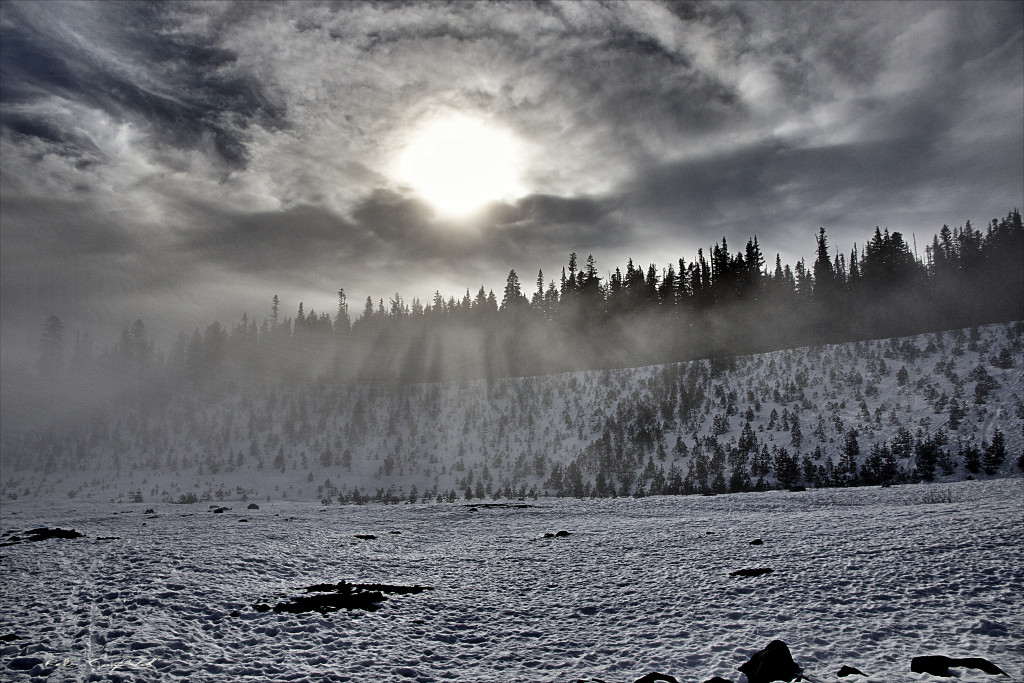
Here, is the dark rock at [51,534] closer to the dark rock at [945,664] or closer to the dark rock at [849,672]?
the dark rock at [849,672]

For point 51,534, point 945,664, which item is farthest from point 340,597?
A: point 51,534

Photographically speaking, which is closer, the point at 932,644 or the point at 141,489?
the point at 932,644

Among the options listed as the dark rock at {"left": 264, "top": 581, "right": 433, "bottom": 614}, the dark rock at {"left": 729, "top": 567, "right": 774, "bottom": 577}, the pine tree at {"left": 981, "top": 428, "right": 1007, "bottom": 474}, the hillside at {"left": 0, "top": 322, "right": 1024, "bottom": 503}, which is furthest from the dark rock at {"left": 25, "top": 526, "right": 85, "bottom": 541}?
the pine tree at {"left": 981, "top": 428, "right": 1007, "bottom": 474}

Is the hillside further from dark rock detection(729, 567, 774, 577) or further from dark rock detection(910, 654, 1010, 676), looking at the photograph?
dark rock detection(910, 654, 1010, 676)

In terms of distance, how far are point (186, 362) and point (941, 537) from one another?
352 feet

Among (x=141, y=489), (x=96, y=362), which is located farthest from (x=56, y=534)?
(x=96, y=362)

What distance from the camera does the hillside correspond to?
105 ft

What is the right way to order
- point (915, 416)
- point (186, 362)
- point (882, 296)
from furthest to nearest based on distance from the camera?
point (186, 362) → point (882, 296) → point (915, 416)

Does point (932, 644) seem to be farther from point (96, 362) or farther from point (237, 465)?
point (96, 362)

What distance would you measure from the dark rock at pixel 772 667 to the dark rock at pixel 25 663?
34.8 ft

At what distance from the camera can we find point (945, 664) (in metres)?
6.84

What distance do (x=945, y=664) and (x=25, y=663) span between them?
1342cm

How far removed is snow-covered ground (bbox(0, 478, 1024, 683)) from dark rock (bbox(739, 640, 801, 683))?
37 centimetres

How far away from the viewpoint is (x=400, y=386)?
7219 centimetres
